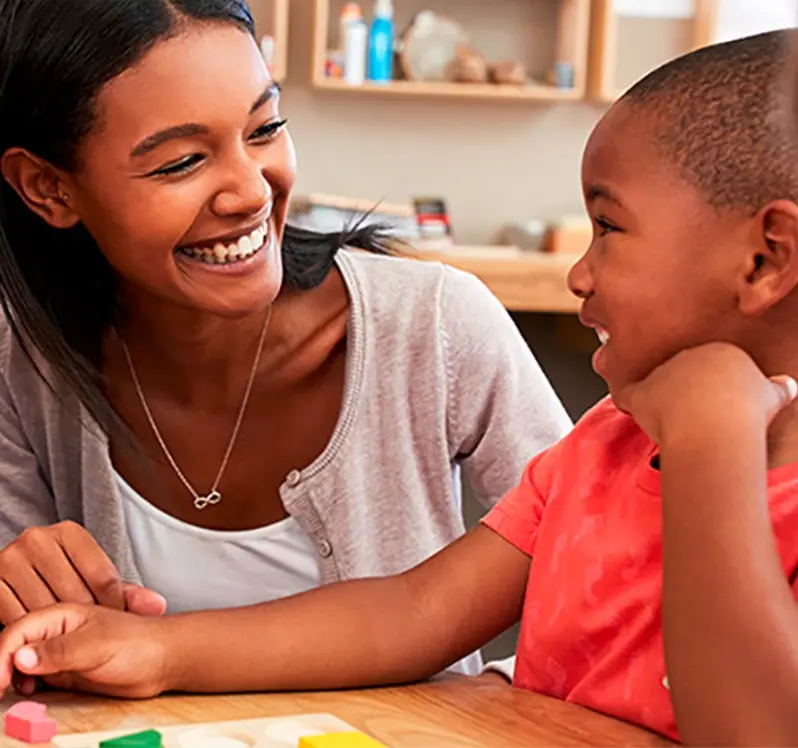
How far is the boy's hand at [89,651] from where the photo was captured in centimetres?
102

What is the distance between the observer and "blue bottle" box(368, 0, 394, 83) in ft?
12.5

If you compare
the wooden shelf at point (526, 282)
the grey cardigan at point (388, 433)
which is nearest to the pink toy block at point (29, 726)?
the grey cardigan at point (388, 433)

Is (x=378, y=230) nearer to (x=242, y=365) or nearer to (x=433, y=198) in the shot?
(x=242, y=365)

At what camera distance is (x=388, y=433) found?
1.68m

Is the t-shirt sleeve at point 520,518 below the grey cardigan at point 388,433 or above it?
above

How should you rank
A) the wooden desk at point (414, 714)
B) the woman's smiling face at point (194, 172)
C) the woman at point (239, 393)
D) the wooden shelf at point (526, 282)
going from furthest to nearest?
the wooden shelf at point (526, 282) < the woman at point (239, 393) < the woman's smiling face at point (194, 172) < the wooden desk at point (414, 714)

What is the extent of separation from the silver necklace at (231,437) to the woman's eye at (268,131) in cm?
28

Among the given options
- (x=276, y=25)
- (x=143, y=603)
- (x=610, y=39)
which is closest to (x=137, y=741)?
(x=143, y=603)

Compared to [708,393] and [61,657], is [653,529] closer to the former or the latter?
[708,393]

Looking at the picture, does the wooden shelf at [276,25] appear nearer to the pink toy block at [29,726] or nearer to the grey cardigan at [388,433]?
the grey cardigan at [388,433]

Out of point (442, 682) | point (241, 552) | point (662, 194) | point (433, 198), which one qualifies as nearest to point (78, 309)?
point (241, 552)

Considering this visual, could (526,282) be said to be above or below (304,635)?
below

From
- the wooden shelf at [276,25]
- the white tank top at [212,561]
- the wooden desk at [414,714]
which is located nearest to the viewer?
the wooden desk at [414,714]

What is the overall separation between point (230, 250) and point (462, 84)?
249cm
